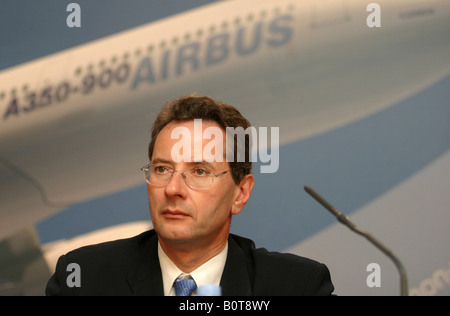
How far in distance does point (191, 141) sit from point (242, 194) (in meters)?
0.34

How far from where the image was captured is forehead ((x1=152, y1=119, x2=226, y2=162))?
1.59 meters

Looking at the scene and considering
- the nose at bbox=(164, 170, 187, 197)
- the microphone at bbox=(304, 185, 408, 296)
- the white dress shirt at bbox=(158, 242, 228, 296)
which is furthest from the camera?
the microphone at bbox=(304, 185, 408, 296)

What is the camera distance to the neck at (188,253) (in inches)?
64.2

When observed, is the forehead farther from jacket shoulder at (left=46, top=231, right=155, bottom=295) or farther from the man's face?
jacket shoulder at (left=46, top=231, right=155, bottom=295)

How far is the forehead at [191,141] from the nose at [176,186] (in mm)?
48

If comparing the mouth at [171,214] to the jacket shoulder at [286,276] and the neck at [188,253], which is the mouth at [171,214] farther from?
the jacket shoulder at [286,276]

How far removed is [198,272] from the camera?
165 centimetres

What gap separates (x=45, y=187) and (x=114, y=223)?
0.50 meters

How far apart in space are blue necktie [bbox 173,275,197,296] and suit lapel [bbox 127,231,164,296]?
4 centimetres

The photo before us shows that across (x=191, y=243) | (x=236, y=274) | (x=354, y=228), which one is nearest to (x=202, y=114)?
(x=191, y=243)

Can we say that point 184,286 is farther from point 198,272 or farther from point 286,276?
point 286,276

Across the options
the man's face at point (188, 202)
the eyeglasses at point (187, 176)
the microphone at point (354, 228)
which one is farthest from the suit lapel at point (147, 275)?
the microphone at point (354, 228)

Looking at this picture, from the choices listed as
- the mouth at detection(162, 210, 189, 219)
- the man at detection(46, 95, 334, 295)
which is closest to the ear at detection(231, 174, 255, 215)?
the man at detection(46, 95, 334, 295)
